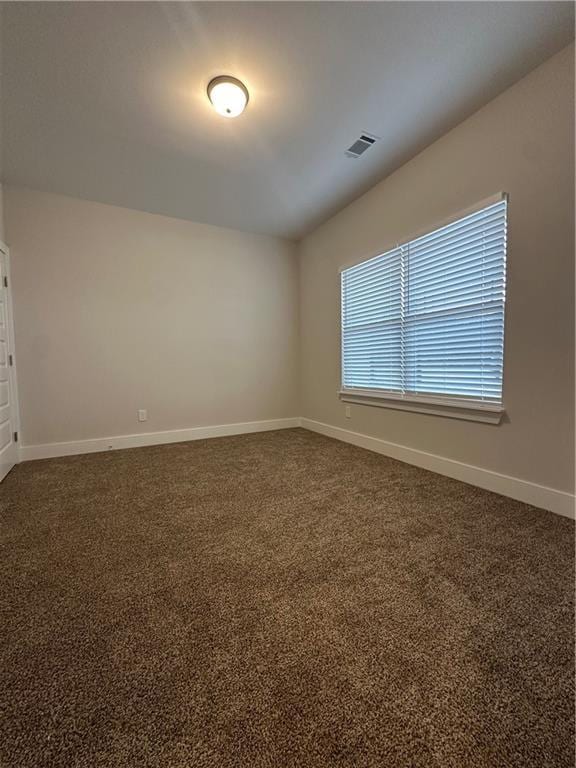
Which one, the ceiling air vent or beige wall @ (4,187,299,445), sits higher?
the ceiling air vent

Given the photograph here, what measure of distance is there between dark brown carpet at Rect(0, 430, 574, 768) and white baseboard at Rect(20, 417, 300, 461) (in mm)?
1364

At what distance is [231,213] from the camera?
11.8 feet

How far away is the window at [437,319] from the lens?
215 centimetres

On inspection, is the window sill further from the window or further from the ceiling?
the ceiling

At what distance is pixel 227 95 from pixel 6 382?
9.83 feet

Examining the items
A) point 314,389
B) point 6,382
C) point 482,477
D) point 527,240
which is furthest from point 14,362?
point 527,240

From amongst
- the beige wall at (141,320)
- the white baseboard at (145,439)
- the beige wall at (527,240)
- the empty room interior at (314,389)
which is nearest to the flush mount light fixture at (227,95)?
the empty room interior at (314,389)

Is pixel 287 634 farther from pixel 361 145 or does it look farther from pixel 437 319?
pixel 361 145

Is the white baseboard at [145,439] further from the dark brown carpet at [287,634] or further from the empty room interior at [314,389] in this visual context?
the dark brown carpet at [287,634]

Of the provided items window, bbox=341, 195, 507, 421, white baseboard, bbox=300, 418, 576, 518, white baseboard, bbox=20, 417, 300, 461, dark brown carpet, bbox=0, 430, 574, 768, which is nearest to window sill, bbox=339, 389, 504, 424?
window, bbox=341, 195, 507, 421

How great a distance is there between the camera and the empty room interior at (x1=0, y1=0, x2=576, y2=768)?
2.80 ft

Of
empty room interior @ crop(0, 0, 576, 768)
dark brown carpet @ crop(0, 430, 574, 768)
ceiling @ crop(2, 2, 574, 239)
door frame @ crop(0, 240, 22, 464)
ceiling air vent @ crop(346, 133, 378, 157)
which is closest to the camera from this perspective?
dark brown carpet @ crop(0, 430, 574, 768)

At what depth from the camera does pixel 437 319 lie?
2.54 metres

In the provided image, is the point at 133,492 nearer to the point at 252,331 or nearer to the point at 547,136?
the point at 252,331
